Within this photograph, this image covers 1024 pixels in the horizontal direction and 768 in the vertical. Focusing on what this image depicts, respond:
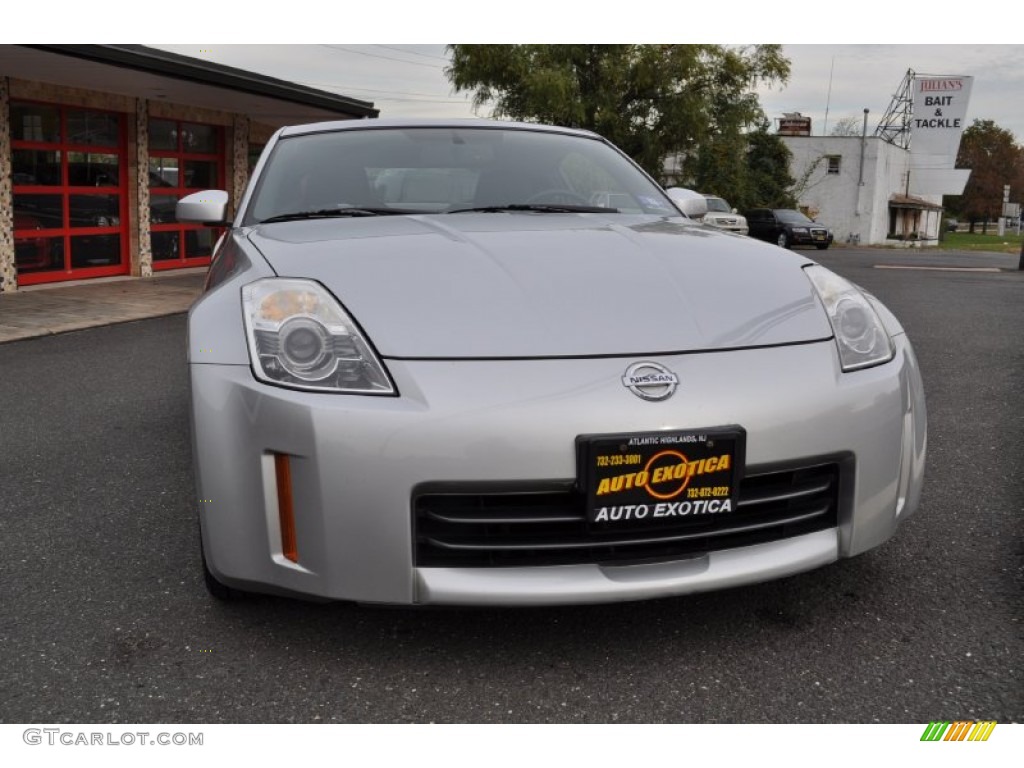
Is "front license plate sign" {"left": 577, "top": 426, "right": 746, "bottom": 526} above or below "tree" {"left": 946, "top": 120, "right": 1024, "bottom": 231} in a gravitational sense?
below

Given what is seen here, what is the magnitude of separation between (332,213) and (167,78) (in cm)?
990

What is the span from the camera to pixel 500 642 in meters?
2.21

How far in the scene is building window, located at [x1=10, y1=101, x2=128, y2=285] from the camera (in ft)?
39.0

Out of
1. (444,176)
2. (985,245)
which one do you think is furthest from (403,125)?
(985,245)

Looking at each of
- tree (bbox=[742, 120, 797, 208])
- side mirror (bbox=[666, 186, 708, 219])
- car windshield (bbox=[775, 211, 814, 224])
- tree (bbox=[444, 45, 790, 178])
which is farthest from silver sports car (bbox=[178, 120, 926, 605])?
tree (bbox=[742, 120, 797, 208])

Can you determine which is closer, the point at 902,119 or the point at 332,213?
the point at 332,213

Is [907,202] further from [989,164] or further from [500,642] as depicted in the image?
[500,642]

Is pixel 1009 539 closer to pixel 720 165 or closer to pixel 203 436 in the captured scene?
pixel 203 436

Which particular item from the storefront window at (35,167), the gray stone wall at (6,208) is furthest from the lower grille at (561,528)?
the storefront window at (35,167)

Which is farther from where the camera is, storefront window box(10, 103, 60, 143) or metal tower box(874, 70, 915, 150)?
metal tower box(874, 70, 915, 150)

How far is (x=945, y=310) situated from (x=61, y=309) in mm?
9461

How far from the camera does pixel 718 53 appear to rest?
32969mm

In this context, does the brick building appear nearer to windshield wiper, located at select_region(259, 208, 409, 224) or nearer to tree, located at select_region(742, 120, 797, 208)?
windshield wiper, located at select_region(259, 208, 409, 224)

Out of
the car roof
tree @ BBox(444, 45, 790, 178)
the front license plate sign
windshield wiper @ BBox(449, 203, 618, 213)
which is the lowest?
the front license plate sign
